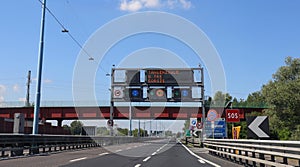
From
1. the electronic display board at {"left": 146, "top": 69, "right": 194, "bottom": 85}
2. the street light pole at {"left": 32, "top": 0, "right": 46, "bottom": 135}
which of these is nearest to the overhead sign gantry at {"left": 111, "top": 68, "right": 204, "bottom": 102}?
the electronic display board at {"left": 146, "top": 69, "right": 194, "bottom": 85}

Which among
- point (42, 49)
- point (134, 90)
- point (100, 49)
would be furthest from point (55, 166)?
point (134, 90)

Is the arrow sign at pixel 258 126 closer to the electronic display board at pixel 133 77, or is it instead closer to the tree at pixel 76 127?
the electronic display board at pixel 133 77

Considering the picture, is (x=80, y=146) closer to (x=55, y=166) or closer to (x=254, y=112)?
(x=55, y=166)

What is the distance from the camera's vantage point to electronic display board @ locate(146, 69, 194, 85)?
39906mm

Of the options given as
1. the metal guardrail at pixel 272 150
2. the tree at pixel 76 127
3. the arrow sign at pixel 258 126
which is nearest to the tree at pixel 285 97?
the metal guardrail at pixel 272 150

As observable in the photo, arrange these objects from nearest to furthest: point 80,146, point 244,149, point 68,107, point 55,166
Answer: point 55,166 < point 244,149 < point 80,146 < point 68,107

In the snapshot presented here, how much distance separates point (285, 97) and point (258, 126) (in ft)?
116

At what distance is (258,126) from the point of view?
11.0 metres

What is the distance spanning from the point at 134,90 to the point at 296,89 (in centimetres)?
2148

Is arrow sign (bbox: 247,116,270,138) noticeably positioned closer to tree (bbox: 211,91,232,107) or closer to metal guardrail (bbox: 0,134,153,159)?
metal guardrail (bbox: 0,134,153,159)

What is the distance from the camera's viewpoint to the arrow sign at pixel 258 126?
35.8ft

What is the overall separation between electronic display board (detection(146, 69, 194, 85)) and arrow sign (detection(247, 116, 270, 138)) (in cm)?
2883

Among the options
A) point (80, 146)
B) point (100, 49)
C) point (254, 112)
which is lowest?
point (80, 146)

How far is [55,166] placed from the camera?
1115cm
